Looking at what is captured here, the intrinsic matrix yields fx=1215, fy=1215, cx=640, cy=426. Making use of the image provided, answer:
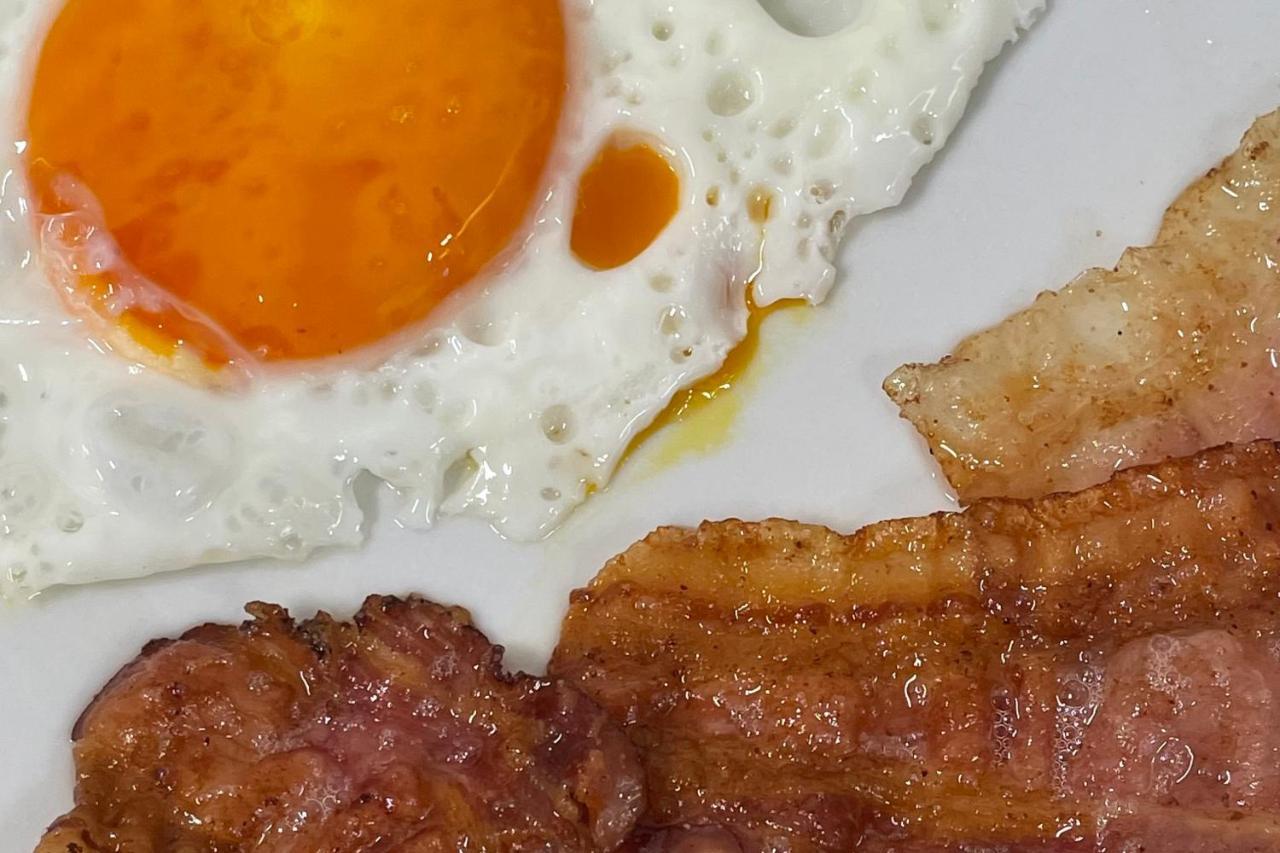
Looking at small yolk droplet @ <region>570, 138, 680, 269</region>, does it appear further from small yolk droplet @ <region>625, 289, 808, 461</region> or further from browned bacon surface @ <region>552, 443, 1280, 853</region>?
browned bacon surface @ <region>552, 443, 1280, 853</region>

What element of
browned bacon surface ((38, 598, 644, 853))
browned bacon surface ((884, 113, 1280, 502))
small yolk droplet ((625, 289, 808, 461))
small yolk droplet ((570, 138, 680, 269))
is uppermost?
browned bacon surface ((884, 113, 1280, 502))

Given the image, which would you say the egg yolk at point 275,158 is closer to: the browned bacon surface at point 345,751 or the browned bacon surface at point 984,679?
the browned bacon surface at point 345,751

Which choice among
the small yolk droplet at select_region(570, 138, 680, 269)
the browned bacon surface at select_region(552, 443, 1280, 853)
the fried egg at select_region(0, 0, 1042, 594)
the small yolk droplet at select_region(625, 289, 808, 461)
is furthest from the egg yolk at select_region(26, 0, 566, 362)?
the browned bacon surface at select_region(552, 443, 1280, 853)

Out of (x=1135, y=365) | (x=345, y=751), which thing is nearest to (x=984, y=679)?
(x=1135, y=365)

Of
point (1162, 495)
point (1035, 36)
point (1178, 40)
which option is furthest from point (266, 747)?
point (1178, 40)

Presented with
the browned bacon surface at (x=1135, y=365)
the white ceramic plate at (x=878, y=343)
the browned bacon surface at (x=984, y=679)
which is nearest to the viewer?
the browned bacon surface at (x=984, y=679)

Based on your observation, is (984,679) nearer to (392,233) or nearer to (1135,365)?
(1135,365)

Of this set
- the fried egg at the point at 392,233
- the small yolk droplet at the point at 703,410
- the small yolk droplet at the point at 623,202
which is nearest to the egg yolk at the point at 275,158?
the fried egg at the point at 392,233
